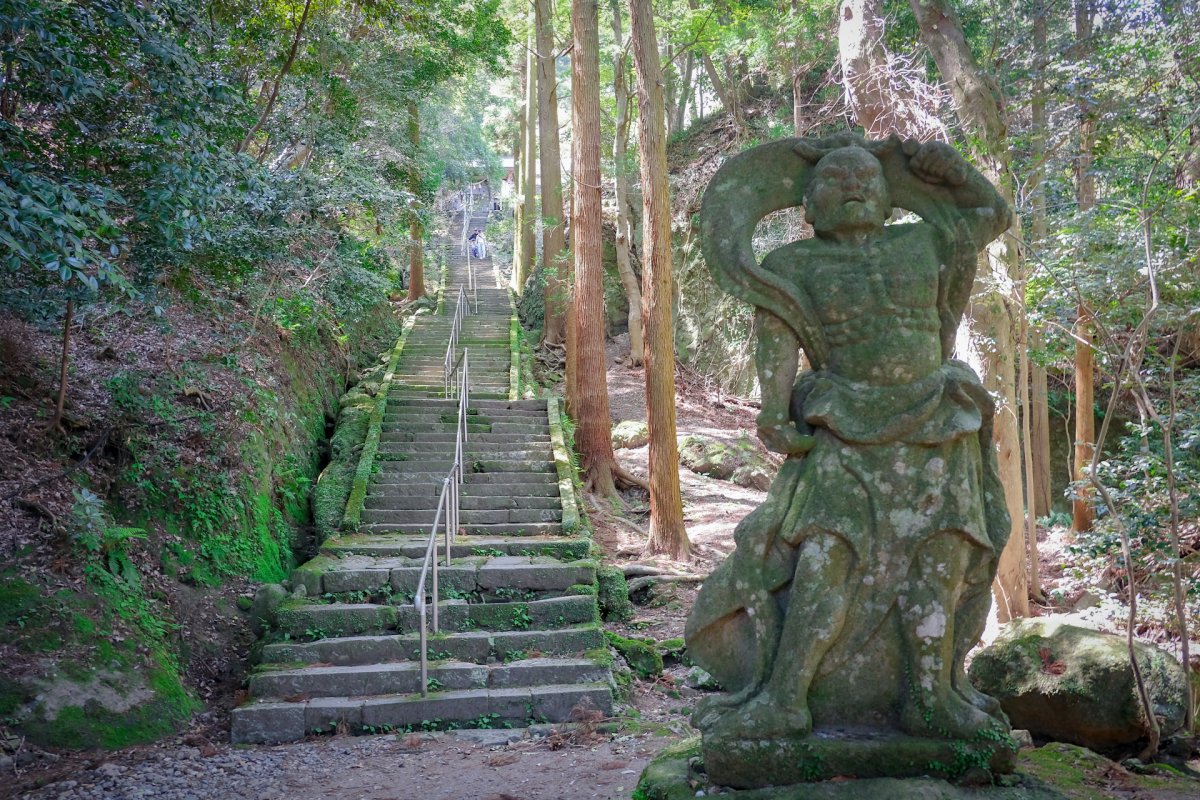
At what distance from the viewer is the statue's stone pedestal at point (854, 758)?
12.1ft

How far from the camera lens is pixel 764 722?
147 inches

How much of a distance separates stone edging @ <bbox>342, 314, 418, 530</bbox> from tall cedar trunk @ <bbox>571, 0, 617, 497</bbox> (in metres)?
2.99

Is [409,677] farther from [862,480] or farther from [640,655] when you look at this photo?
[862,480]

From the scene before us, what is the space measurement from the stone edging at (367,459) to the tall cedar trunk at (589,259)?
9.81 ft

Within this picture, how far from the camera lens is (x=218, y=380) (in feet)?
34.4

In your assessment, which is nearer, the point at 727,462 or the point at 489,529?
the point at 489,529

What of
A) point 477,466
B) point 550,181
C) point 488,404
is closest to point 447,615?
point 477,466

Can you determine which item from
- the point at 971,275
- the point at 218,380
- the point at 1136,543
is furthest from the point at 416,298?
the point at 971,275

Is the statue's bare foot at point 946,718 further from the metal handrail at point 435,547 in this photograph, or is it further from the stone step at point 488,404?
the stone step at point 488,404

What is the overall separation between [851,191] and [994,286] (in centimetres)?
508

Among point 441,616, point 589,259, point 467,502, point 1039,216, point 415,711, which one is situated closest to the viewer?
point 415,711

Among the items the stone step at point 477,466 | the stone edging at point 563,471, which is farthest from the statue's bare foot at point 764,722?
the stone step at point 477,466

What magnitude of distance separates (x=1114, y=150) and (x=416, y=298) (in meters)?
17.4

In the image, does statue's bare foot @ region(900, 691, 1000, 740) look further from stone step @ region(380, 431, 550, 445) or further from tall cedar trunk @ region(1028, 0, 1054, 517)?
stone step @ region(380, 431, 550, 445)
